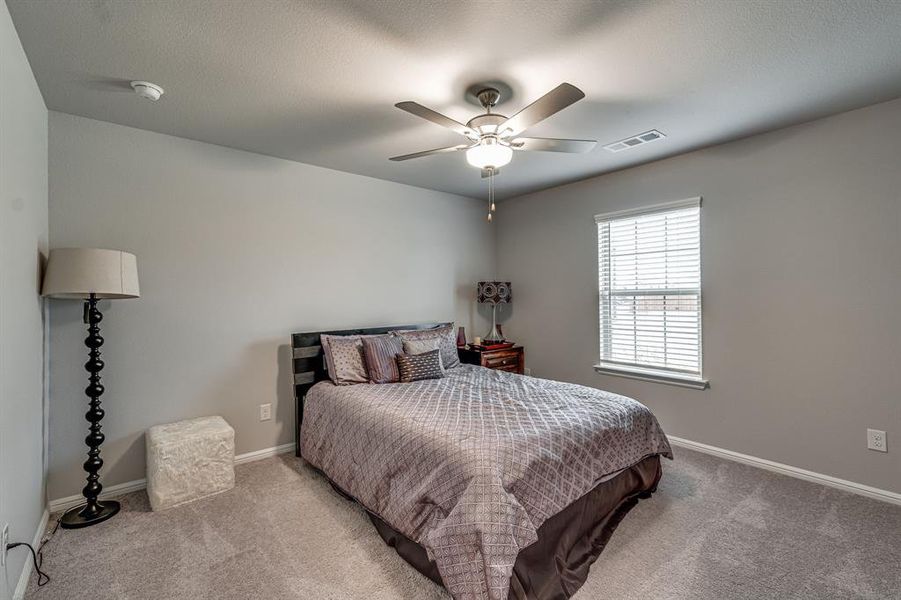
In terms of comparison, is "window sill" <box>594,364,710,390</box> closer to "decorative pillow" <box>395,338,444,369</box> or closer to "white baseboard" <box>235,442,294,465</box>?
"decorative pillow" <box>395,338,444,369</box>

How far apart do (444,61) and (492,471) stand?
200 centimetres

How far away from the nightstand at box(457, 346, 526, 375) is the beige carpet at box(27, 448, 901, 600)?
81.9 inches

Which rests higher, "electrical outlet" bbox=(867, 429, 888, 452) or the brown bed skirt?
"electrical outlet" bbox=(867, 429, 888, 452)

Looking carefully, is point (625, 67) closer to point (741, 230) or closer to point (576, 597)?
point (741, 230)

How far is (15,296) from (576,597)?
280 cm

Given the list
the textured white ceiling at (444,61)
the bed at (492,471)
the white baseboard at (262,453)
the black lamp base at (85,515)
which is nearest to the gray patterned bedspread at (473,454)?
the bed at (492,471)

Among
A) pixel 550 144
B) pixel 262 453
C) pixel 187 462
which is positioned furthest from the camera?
pixel 262 453

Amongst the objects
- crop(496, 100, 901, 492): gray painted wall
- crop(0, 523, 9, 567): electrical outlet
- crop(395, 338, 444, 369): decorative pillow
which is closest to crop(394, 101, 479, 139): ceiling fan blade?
crop(496, 100, 901, 492): gray painted wall

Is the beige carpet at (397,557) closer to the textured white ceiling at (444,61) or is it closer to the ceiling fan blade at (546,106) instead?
the ceiling fan blade at (546,106)

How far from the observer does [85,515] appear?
2428mm

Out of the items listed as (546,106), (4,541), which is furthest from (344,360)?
(546,106)

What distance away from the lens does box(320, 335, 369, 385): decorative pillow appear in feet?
10.5

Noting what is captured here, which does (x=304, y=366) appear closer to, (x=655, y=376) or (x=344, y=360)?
(x=344, y=360)

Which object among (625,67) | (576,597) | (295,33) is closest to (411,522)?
(576,597)
